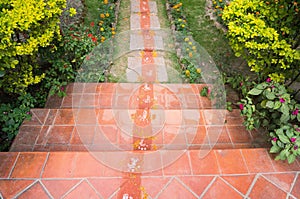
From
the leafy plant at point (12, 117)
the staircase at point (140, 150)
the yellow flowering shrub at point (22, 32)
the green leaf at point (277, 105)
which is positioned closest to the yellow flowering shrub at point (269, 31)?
the green leaf at point (277, 105)

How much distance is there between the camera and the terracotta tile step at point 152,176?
1.71 m

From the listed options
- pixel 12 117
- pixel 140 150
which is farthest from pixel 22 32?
pixel 140 150

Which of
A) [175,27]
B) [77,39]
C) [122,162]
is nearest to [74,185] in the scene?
[122,162]

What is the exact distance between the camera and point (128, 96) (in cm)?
276

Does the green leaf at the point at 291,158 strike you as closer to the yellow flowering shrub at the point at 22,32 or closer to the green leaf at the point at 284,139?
the green leaf at the point at 284,139

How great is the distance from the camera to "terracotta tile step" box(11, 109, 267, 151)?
2.18 meters

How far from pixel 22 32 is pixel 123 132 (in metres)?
1.34

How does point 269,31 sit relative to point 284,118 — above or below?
above

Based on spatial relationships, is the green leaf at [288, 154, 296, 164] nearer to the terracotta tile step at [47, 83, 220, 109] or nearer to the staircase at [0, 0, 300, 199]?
the staircase at [0, 0, 300, 199]

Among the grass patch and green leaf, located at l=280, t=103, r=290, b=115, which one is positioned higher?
green leaf, located at l=280, t=103, r=290, b=115

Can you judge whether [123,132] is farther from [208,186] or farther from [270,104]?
[270,104]

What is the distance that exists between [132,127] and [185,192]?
833 millimetres

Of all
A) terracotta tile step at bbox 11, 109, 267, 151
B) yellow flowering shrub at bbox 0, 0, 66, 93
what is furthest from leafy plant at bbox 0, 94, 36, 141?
yellow flowering shrub at bbox 0, 0, 66, 93

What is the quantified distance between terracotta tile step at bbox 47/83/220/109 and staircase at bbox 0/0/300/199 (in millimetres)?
11
